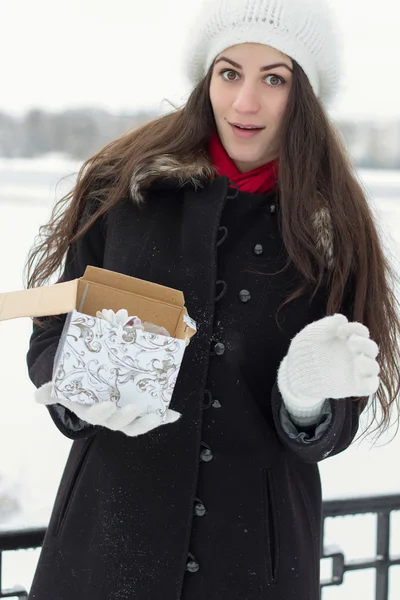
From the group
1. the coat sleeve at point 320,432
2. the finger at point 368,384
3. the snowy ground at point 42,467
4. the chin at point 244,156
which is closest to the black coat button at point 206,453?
the coat sleeve at point 320,432

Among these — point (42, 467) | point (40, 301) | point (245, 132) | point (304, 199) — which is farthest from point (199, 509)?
point (42, 467)

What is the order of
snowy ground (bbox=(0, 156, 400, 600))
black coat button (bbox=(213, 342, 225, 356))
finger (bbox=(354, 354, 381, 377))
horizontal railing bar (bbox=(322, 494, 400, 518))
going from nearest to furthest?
1. finger (bbox=(354, 354, 381, 377))
2. black coat button (bbox=(213, 342, 225, 356))
3. horizontal railing bar (bbox=(322, 494, 400, 518))
4. snowy ground (bbox=(0, 156, 400, 600))

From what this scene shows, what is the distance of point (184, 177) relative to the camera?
4.70 feet

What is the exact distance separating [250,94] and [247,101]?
0.02 m

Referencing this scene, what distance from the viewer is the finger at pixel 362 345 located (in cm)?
105

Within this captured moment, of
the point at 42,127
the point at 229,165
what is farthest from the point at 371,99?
the point at 229,165

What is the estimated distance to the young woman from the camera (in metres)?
1.31

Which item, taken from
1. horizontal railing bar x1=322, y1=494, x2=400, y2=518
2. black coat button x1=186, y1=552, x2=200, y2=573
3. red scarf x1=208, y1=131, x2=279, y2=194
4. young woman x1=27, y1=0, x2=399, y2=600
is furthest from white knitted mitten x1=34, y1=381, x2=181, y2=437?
horizontal railing bar x1=322, y1=494, x2=400, y2=518

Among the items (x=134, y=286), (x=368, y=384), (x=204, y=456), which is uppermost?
(x=134, y=286)

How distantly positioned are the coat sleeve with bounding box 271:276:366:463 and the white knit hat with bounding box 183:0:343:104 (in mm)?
672

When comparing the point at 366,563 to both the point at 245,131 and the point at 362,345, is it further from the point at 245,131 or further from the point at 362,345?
the point at 245,131

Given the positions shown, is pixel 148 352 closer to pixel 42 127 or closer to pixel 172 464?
pixel 172 464

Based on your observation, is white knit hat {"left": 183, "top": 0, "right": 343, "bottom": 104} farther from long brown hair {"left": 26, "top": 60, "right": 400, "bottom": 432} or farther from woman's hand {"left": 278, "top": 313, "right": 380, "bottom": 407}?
woman's hand {"left": 278, "top": 313, "right": 380, "bottom": 407}

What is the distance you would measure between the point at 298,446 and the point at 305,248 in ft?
1.29
